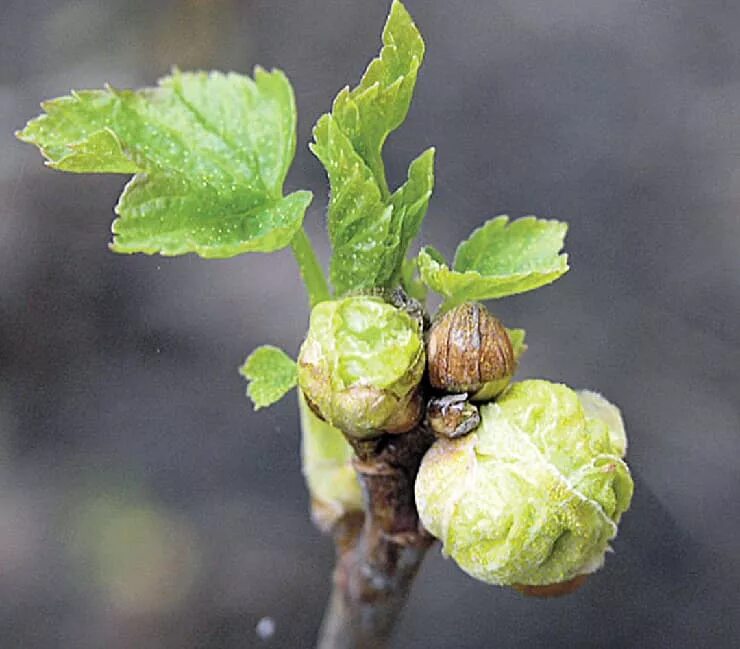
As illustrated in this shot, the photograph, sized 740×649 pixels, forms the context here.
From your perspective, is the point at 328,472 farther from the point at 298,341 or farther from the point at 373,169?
the point at 298,341

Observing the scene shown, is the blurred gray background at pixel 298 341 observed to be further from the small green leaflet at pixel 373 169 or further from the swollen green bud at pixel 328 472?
the small green leaflet at pixel 373 169

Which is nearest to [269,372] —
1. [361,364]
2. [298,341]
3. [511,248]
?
[361,364]

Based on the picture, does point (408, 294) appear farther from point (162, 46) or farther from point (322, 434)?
point (162, 46)

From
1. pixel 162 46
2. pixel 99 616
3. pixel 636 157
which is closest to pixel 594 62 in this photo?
pixel 636 157

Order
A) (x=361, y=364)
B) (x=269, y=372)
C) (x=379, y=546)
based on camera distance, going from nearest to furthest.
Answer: (x=361, y=364) → (x=269, y=372) → (x=379, y=546)

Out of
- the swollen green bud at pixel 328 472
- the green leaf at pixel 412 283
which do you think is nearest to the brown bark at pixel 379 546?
the swollen green bud at pixel 328 472

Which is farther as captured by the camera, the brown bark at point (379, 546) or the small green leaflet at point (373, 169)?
the brown bark at point (379, 546)
